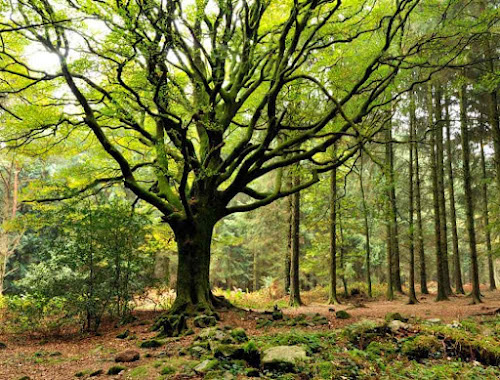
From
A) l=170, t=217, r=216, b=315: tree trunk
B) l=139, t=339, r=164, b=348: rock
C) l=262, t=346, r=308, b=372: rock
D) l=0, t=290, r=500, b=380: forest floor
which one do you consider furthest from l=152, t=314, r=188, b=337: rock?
l=262, t=346, r=308, b=372: rock

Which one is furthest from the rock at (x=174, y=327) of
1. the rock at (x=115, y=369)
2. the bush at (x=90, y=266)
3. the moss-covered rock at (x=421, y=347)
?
the moss-covered rock at (x=421, y=347)

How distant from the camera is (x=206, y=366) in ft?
14.8

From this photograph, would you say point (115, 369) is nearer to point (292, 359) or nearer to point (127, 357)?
point (127, 357)

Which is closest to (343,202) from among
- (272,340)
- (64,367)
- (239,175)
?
(239,175)

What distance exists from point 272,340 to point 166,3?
7.29 m

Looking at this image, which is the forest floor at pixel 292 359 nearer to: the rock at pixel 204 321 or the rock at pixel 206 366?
the rock at pixel 206 366

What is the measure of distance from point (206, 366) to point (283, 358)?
3.64 feet

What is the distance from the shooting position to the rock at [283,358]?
14.9 ft

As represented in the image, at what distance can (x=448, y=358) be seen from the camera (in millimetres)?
5016

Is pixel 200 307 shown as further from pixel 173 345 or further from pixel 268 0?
pixel 268 0

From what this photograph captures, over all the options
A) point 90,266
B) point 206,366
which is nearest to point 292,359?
point 206,366

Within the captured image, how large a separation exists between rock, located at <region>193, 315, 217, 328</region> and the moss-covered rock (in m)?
3.98

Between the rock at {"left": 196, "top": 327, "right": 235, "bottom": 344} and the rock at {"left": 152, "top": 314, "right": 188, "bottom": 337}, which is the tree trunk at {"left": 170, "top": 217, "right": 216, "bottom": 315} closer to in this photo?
Result: the rock at {"left": 152, "top": 314, "right": 188, "bottom": 337}

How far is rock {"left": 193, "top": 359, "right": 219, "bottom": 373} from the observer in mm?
4444
